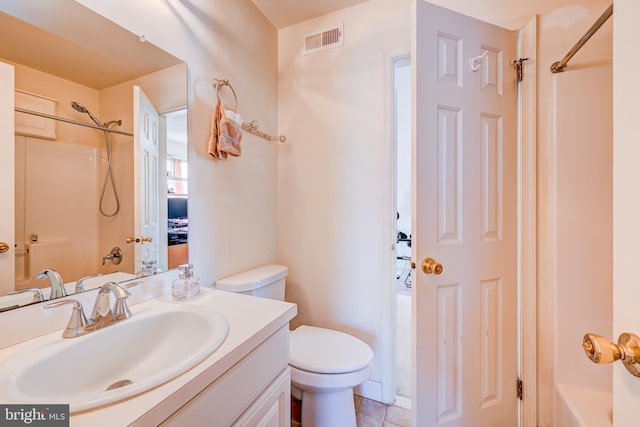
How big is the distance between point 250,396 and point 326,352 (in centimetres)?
61

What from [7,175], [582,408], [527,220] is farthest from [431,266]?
[7,175]

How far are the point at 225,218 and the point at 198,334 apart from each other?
2.31 feet

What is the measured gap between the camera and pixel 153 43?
1.06 metres

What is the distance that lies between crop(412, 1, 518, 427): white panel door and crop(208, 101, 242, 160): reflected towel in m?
0.88

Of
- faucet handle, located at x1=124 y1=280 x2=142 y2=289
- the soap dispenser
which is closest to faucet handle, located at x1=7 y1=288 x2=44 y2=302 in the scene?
faucet handle, located at x1=124 y1=280 x2=142 y2=289

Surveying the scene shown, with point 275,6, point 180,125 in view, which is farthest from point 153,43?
point 275,6

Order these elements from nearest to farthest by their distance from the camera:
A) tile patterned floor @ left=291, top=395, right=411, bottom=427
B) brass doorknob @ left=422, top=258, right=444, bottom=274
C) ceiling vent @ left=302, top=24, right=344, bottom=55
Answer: brass doorknob @ left=422, top=258, right=444, bottom=274 < tile patterned floor @ left=291, top=395, right=411, bottom=427 < ceiling vent @ left=302, top=24, right=344, bottom=55

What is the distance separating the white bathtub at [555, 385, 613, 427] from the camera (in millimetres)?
1098

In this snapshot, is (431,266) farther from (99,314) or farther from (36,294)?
(36,294)

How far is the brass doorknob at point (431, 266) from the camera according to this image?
1.08 meters

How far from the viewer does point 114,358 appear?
2.55 feet

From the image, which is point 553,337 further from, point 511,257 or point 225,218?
point 225,218

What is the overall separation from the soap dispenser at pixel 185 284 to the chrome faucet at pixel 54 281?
33 centimetres

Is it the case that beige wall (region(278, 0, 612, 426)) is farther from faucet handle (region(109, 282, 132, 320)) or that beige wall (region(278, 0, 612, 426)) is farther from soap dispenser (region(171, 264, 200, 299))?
faucet handle (region(109, 282, 132, 320))
